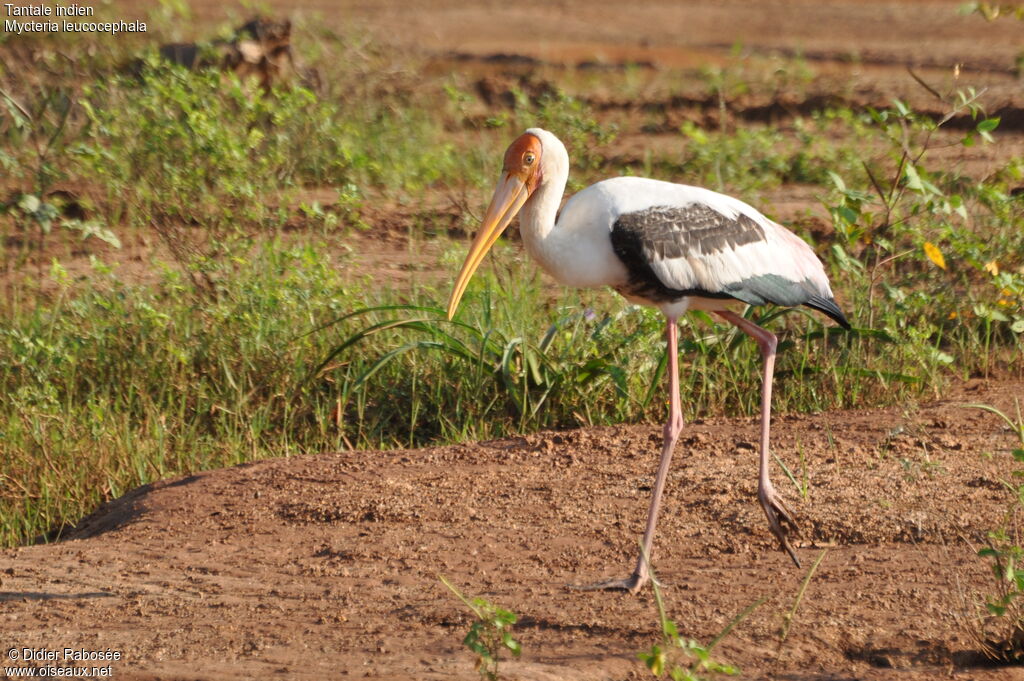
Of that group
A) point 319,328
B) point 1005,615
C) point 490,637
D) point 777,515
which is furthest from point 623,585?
point 319,328

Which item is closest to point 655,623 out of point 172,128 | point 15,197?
point 172,128

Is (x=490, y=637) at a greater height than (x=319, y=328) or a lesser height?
lesser

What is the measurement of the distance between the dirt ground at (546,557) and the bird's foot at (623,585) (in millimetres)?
35

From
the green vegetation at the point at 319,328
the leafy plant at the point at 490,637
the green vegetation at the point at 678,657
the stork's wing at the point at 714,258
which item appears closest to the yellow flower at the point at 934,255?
the green vegetation at the point at 319,328

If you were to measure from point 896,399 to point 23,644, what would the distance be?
3.17 m

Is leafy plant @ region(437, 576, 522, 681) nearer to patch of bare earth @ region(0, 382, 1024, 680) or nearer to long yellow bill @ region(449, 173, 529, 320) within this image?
patch of bare earth @ region(0, 382, 1024, 680)

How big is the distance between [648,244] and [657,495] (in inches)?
27.4

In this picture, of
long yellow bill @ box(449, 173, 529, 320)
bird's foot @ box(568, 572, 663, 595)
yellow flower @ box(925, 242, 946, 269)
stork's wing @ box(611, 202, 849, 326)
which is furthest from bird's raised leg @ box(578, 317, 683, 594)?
yellow flower @ box(925, 242, 946, 269)

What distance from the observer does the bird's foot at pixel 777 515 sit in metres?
3.64

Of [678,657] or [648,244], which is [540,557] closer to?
[678,657]

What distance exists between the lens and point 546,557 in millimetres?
3682

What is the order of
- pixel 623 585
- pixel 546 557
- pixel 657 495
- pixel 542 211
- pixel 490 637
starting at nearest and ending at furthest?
pixel 490 637 < pixel 623 585 < pixel 657 495 < pixel 546 557 < pixel 542 211

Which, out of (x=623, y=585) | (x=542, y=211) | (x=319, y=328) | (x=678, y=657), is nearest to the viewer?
(x=678, y=657)

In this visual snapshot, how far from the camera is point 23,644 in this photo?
322 centimetres
